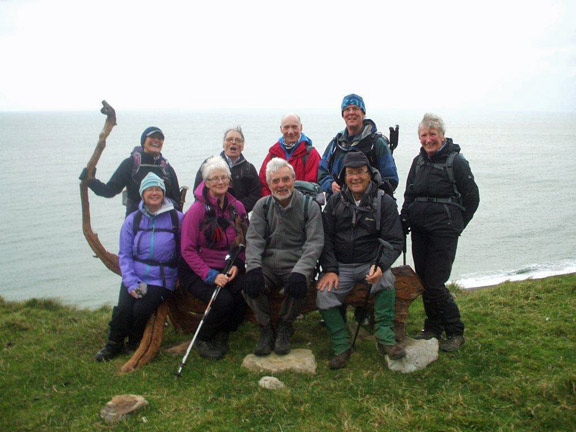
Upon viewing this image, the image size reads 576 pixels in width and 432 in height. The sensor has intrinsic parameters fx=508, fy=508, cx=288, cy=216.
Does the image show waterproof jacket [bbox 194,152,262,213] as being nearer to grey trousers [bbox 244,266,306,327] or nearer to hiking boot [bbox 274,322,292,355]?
grey trousers [bbox 244,266,306,327]

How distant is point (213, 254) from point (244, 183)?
1.26 meters

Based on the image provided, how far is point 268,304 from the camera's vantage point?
6219 mm

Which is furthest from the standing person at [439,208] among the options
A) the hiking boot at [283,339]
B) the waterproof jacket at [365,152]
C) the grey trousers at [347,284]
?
the hiking boot at [283,339]

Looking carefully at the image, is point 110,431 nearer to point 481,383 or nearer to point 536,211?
point 481,383

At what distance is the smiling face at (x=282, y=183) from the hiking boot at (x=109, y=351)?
2.84m

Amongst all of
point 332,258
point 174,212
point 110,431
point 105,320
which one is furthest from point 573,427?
point 105,320

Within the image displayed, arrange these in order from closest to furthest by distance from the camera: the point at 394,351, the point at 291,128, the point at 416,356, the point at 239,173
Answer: the point at 394,351
the point at 416,356
the point at 291,128
the point at 239,173

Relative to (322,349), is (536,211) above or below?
below

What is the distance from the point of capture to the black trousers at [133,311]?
6.25m

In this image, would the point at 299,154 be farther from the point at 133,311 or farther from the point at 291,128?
the point at 133,311

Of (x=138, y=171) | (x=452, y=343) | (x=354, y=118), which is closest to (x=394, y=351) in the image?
(x=452, y=343)

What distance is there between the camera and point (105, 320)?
26.2 feet

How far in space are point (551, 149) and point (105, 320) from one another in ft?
252

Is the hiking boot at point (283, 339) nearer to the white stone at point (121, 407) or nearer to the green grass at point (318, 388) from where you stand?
the green grass at point (318, 388)
